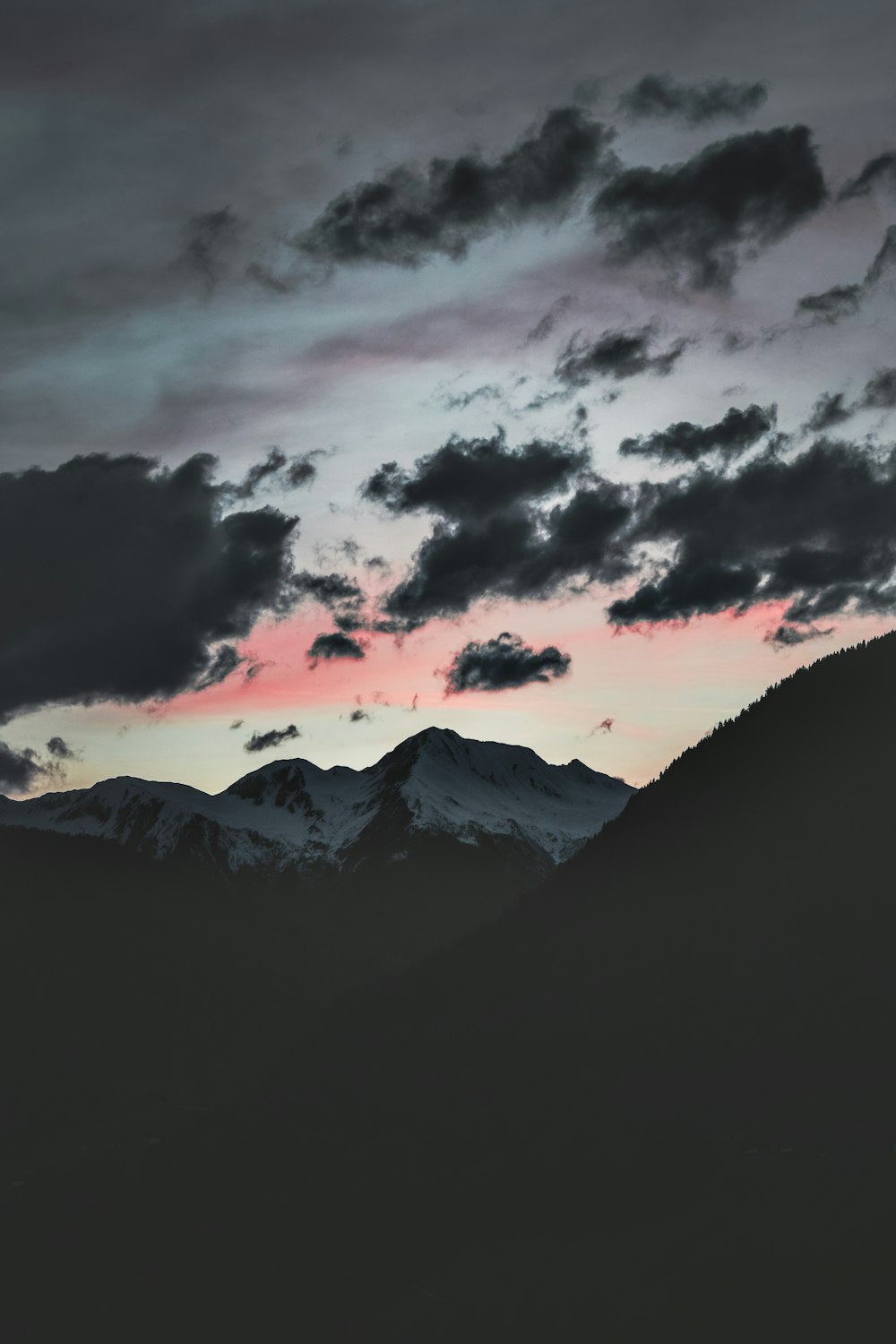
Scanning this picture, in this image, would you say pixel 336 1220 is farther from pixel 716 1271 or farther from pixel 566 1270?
pixel 716 1271

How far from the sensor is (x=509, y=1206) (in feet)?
490

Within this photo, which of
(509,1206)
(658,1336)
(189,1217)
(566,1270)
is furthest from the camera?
(189,1217)

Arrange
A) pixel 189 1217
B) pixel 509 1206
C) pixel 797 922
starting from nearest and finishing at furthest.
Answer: pixel 509 1206 → pixel 797 922 → pixel 189 1217

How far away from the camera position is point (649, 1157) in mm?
139875

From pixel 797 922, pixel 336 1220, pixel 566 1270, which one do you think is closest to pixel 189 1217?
pixel 336 1220

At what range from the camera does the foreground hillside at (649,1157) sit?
4102 inches

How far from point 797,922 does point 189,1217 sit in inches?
4319

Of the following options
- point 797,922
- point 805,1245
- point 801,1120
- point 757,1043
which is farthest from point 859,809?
point 805,1245

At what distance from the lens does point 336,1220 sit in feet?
550

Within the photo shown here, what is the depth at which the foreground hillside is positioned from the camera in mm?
104188

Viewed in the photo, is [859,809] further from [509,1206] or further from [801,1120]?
[509,1206]

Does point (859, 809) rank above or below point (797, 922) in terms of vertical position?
above

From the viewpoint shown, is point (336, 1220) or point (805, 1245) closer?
point (805, 1245)

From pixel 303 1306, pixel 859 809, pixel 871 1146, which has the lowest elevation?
pixel 303 1306
